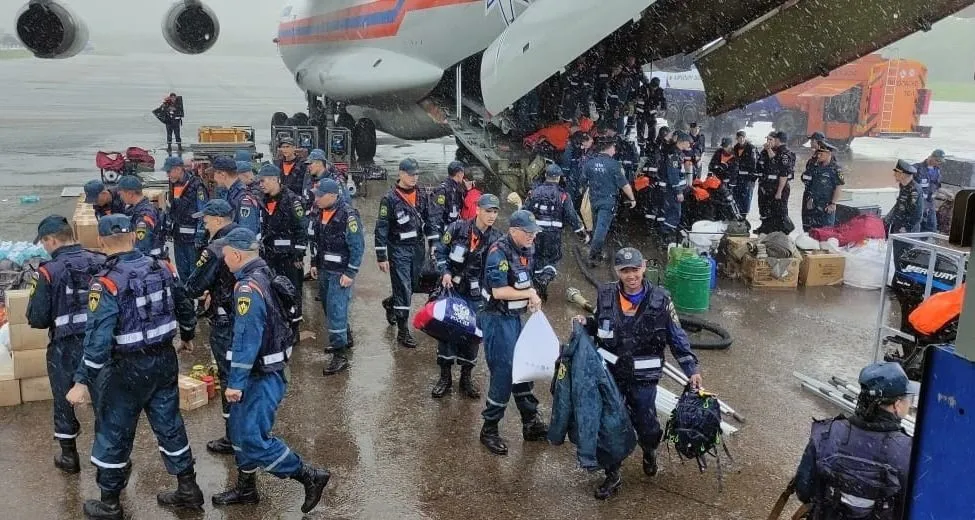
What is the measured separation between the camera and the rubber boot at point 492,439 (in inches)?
218

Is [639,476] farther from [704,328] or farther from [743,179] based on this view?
[743,179]

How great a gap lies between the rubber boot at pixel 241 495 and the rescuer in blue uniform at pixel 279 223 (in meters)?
2.69

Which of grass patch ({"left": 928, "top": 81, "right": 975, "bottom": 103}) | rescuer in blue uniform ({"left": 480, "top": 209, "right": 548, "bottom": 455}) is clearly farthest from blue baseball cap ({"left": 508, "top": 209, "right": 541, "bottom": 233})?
grass patch ({"left": 928, "top": 81, "right": 975, "bottom": 103})

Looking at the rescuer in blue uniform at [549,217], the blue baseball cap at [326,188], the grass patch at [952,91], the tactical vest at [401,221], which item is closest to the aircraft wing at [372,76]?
the rescuer in blue uniform at [549,217]

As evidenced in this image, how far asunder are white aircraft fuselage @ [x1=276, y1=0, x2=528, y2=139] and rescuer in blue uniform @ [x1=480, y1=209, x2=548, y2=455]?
320 inches

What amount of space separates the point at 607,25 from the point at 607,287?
4.53 meters

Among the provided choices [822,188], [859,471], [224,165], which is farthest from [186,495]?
[822,188]

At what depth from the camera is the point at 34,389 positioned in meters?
6.16

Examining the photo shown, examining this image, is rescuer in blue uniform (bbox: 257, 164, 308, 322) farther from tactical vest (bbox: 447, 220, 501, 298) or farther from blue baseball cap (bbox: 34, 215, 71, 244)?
blue baseball cap (bbox: 34, 215, 71, 244)

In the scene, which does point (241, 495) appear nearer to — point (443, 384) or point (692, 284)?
point (443, 384)

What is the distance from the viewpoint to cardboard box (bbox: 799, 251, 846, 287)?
31.7ft

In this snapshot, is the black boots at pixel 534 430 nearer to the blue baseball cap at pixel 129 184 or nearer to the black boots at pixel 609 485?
the black boots at pixel 609 485

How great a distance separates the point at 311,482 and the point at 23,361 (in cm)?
287

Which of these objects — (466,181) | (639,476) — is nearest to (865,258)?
(466,181)
